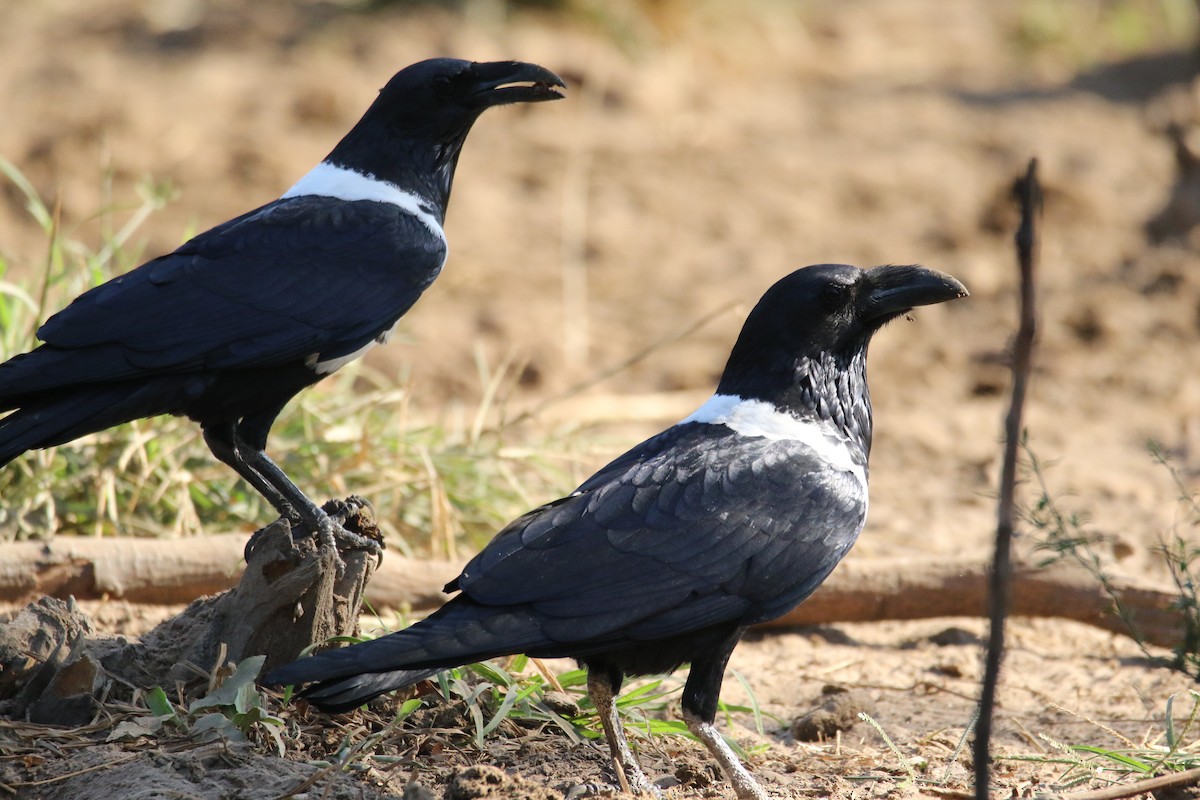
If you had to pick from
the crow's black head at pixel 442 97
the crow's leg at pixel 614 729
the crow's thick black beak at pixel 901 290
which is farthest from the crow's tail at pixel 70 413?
the crow's thick black beak at pixel 901 290

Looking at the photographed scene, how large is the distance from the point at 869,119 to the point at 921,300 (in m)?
6.17

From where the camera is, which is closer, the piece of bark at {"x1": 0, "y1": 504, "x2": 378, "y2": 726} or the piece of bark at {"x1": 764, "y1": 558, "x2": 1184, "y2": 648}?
the piece of bark at {"x1": 0, "y1": 504, "x2": 378, "y2": 726}

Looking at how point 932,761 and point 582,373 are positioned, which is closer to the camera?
point 932,761

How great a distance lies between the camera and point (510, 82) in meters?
4.48

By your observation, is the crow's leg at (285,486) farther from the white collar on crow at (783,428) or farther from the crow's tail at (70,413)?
the white collar on crow at (783,428)

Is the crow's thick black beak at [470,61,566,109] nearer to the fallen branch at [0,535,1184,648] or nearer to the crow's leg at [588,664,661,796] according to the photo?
the fallen branch at [0,535,1184,648]

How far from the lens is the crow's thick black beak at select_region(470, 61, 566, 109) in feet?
14.6

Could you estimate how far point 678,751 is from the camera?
3.92m

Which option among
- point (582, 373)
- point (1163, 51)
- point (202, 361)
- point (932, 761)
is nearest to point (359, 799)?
point (202, 361)

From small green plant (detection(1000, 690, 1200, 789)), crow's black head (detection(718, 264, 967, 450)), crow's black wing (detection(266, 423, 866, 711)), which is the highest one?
crow's black head (detection(718, 264, 967, 450))

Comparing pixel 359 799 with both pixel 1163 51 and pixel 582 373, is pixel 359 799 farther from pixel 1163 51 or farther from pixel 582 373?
pixel 1163 51

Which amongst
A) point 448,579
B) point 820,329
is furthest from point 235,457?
point 820,329

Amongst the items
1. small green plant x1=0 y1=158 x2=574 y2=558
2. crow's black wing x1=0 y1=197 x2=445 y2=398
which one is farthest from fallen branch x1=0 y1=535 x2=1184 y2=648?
crow's black wing x1=0 y1=197 x2=445 y2=398

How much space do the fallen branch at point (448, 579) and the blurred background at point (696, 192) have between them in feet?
2.10
